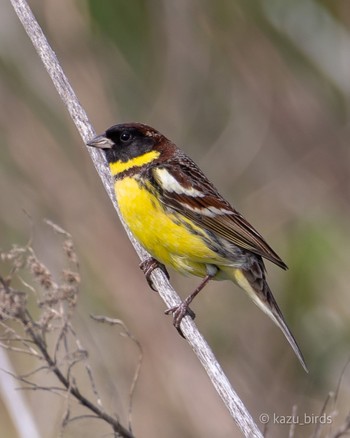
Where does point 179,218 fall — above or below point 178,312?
above

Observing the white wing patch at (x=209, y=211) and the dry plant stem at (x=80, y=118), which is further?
the white wing patch at (x=209, y=211)

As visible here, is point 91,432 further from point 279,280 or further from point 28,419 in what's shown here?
point 279,280

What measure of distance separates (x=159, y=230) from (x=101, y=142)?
19.2 inches

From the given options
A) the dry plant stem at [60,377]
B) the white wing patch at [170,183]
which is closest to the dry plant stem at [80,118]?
the white wing patch at [170,183]

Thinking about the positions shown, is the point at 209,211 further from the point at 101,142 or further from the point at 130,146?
the point at 101,142

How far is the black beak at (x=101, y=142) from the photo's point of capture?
3.98 meters

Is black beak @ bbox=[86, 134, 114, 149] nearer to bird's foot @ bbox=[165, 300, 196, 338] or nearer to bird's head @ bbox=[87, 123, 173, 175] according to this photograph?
bird's head @ bbox=[87, 123, 173, 175]

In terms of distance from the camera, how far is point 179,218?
13.3 feet

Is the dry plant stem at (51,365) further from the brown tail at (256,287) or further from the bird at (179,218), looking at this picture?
the brown tail at (256,287)

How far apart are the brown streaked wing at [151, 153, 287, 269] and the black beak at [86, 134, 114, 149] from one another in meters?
0.23

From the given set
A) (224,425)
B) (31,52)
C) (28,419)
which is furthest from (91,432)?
(31,52)

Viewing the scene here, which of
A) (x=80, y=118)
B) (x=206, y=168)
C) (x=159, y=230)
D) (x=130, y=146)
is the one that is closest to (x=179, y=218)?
(x=159, y=230)

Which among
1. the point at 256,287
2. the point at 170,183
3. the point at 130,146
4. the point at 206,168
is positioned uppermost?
the point at 130,146

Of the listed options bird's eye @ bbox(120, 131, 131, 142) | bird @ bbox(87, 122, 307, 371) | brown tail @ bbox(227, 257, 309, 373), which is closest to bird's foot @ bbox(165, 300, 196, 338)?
bird @ bbox(87, 122, 307, 371)
